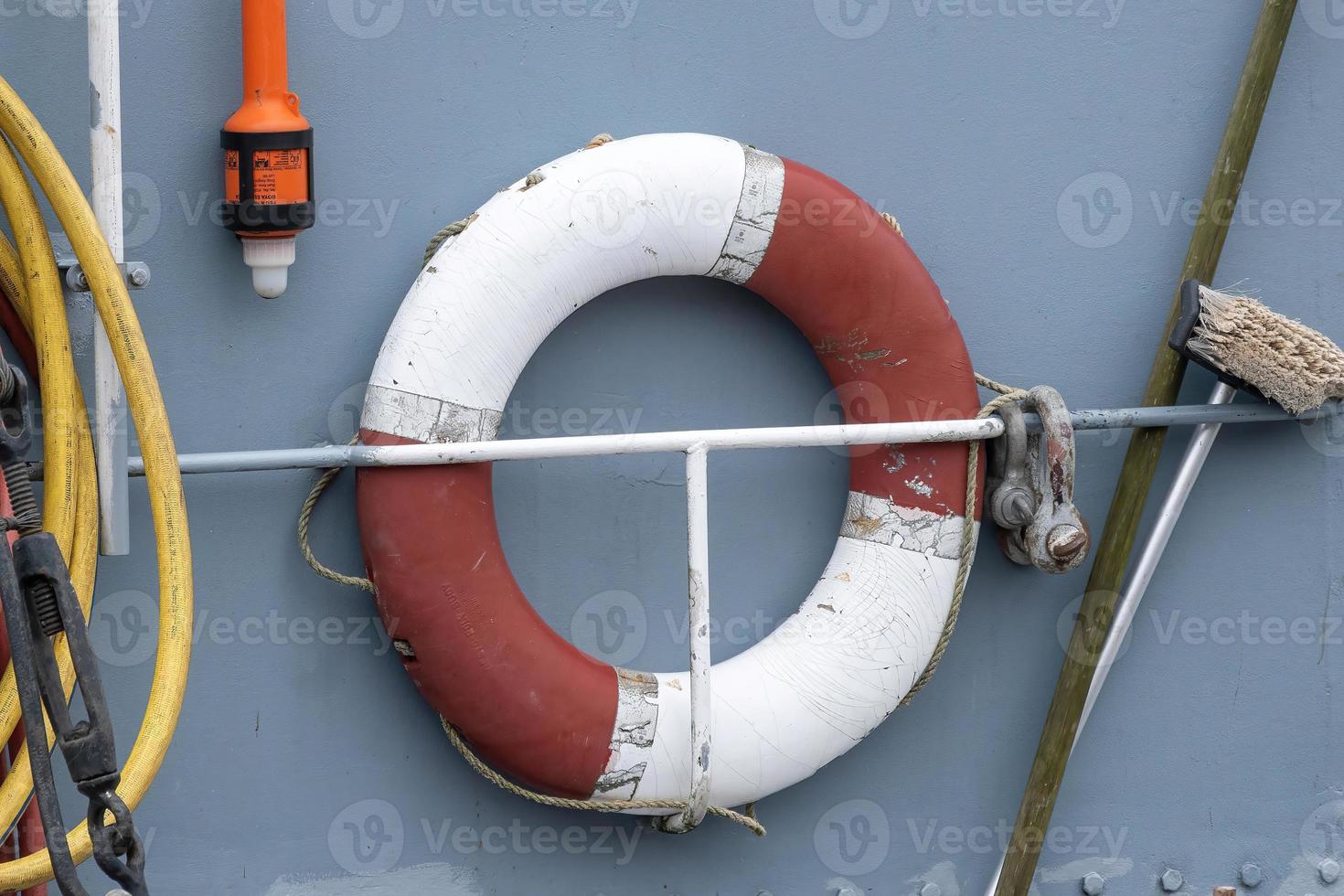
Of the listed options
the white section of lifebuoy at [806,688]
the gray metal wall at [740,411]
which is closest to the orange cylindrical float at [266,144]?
the gray metal wall at [740,411]

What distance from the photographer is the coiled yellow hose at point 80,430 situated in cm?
138

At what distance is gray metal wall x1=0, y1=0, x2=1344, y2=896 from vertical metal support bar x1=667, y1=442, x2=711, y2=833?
0.16 metres

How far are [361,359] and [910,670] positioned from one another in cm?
81

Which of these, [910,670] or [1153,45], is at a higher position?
[1153,45]

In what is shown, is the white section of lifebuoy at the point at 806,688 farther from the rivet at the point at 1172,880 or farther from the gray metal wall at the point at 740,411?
the rivet at the point at 1172,880

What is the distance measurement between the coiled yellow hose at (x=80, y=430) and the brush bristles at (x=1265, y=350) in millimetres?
1281

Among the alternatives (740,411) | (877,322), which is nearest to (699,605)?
(740,411)

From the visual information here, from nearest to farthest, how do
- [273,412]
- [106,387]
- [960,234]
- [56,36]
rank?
[106,387], [56,36], [273,412], [960,234]

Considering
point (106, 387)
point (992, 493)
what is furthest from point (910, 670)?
point (106, 387)

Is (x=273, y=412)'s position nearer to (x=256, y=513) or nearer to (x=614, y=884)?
(x=256, y=513)

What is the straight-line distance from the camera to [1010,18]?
186 centimetres

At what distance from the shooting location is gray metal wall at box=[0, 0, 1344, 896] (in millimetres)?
1741

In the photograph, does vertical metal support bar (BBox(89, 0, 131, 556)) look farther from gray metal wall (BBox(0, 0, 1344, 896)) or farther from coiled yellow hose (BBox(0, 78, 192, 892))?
gray metal wall (BBox(0, 0, 1344, 896))

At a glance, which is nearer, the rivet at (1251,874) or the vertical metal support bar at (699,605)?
the vertical metal support bar at (699,605)
